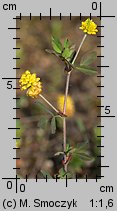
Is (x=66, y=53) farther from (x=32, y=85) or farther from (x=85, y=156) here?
(x=85, y=156)

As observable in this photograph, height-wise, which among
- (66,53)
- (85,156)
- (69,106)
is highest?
(66,53)

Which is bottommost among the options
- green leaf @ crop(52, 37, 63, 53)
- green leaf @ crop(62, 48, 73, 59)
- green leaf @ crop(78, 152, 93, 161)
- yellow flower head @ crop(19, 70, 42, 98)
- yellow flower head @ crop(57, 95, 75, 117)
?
green leaf @ crop(78, 152, 93, 161)

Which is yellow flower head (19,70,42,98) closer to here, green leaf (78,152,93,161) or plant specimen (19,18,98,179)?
plant specimen (19,18,98,179)

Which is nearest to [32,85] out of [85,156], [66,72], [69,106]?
[66,72]

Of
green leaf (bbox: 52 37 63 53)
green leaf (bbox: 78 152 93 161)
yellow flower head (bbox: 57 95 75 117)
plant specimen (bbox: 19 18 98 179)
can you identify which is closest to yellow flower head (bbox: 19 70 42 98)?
plant specimen (bbox: 19 18 98 179)

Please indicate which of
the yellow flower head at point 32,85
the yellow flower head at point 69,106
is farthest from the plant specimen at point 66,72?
the yellow flower head at point 69,106

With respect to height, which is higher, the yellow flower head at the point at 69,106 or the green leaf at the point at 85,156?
the yellow flower head at the point at 69,106

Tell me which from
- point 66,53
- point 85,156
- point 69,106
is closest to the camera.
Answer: point 66,53

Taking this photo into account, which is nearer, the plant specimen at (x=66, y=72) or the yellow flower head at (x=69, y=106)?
the plant specimen at (x=66, y=72)

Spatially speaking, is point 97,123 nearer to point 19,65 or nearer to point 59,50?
point 19,65

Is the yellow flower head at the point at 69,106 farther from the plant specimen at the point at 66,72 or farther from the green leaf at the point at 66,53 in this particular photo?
the green leaf at the point at 66,53

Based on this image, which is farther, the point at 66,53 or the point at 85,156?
the point at 85,156

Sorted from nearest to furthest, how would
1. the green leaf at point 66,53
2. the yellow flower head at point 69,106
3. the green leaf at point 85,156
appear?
the green leaf at point 66,53 → the green leaf at point 85,156 → the yellow flower head at point 69,106
